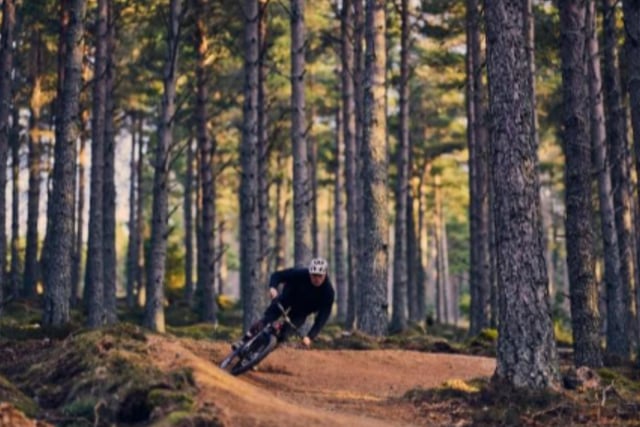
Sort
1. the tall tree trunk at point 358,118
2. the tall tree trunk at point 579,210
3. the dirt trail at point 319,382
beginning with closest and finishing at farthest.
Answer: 1. the dirt trail at point 319,382
2. the tall tree trunk at point 579,210
3. the tall tree trunk at point 358,118

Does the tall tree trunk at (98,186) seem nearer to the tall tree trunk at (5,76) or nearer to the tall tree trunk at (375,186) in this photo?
the tall tree trunk at (5,76)

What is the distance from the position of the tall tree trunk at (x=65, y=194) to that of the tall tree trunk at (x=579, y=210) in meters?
10.1

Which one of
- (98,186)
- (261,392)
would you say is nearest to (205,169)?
(98,186)

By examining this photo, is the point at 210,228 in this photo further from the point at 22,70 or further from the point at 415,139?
the point at 415,139

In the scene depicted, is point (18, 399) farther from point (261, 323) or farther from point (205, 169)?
point (205, 169)

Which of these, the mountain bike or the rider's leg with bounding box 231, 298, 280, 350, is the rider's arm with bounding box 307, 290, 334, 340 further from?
the rider's leg with bounding box 231, 298, 280, 350

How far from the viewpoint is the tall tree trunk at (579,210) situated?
1430cm

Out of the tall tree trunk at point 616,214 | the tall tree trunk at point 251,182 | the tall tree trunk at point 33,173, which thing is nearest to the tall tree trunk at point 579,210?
the tall tree trunk at point 616,214

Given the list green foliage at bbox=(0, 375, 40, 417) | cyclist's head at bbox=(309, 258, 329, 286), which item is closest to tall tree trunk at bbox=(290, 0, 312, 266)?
cyclist's head at bbox=(309, 258, 329, 286)

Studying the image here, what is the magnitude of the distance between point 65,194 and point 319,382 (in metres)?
7.65

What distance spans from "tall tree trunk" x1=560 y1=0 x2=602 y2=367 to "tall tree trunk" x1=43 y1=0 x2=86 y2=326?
10.1m

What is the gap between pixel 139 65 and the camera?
102 feet

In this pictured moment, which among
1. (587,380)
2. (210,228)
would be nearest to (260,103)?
(210,228)

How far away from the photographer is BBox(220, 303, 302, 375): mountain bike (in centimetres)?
1223
